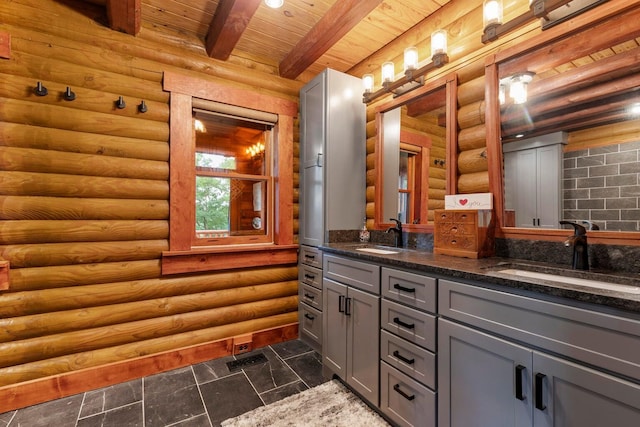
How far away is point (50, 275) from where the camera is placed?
6.81 feet

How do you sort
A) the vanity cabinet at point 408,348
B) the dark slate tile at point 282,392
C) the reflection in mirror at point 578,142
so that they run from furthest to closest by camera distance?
the dark slate tile at point 282,392
the vanity cabinet at point 408,348
the reflection in mirror at point 578,142

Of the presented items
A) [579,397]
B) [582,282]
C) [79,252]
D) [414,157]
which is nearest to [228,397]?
[79,252]

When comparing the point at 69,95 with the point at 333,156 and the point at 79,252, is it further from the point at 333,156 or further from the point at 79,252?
the point at 333,156

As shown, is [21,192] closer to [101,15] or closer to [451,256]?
[101,15]

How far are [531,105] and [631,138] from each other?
0.51m

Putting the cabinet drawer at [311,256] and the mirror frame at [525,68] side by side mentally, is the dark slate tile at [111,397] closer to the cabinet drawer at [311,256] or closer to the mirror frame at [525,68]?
the cabinet drawer at [311,256]

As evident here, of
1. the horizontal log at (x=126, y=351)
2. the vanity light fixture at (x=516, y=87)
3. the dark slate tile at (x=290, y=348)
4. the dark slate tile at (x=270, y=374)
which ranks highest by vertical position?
the vanity light fixture at (x=516, y=87)

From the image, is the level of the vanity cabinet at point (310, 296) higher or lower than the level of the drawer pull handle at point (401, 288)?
lower

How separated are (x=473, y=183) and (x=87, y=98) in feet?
9.45

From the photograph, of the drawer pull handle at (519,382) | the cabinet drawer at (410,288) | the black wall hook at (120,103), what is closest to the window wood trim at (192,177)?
the black wall hook at (120,103)

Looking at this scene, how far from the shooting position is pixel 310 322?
2.82 metres

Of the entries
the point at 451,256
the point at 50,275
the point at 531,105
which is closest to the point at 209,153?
the point at 50,275

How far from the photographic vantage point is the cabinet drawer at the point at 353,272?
1.84 meters

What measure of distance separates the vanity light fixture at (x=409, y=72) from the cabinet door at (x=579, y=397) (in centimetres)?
191
